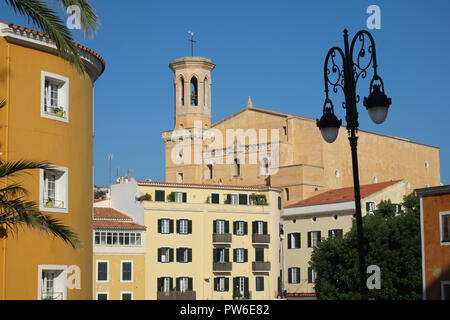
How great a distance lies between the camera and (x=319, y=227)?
2876 inches

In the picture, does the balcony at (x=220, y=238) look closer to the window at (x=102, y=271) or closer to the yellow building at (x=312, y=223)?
the yellow building at (x=312, y=223)

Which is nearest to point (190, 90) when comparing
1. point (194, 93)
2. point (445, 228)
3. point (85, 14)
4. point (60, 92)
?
point (194, 93)

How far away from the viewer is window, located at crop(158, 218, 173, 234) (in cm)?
7275

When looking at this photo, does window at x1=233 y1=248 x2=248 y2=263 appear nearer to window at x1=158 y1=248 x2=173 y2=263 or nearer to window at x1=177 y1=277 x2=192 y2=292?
window at x1=177 y1=277 x2=192 y2=292

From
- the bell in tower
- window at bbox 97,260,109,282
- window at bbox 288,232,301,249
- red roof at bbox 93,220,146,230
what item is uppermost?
the bell in tower

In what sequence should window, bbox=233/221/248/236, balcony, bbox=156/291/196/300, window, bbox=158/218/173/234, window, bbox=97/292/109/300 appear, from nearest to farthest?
window, bbox=97/292/109/300, balcony, bbox=156/291/196/300, window, bbox=158/218/173/234, window, bbox=233/221/248/236

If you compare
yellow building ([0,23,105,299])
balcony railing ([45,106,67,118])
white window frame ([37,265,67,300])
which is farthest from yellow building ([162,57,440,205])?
white window frame ([37,265,67,300])

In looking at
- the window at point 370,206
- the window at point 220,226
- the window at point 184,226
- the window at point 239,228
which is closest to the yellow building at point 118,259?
the window at point 184,226

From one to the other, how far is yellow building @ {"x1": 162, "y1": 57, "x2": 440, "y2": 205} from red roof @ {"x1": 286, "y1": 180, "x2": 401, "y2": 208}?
4837mm

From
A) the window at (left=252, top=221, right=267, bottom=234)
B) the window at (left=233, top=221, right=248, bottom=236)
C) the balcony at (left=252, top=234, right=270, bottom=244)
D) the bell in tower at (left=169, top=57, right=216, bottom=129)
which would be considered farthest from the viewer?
the bell in tower at (left=169, top=57, right=216, bottom=129)

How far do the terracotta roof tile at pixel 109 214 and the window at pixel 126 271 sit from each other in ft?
13.9

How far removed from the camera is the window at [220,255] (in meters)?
74.8

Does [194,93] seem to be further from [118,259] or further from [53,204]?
[53,204]

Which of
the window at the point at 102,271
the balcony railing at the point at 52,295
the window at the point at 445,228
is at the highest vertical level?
the window at the point at 445,228
